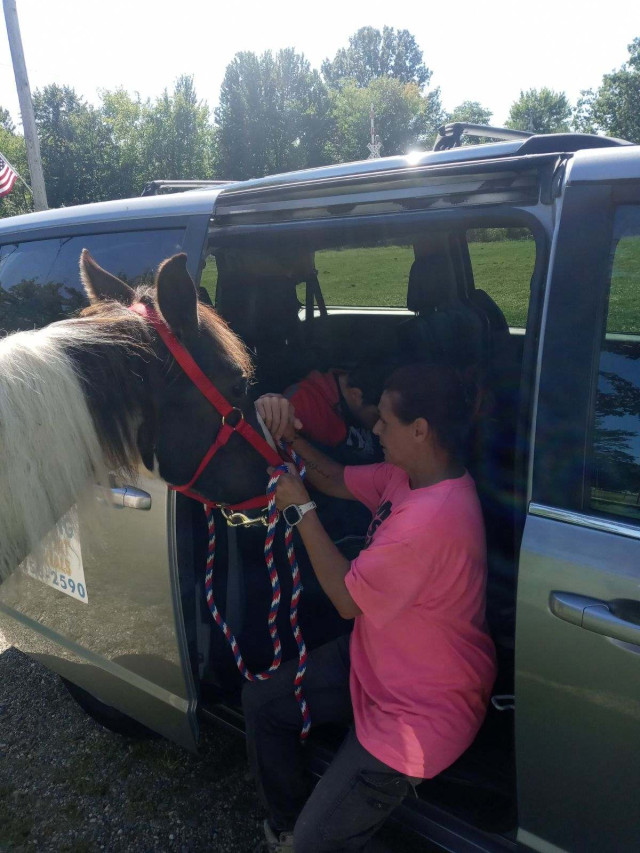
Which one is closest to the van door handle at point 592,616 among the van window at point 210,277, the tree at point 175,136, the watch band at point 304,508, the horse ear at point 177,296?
the watch band at point 304,508

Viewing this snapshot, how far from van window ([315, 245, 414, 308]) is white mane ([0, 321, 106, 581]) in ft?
3.82

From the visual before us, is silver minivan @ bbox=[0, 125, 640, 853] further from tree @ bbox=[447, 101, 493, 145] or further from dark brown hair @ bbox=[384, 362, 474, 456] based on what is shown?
tree @ bbox=[447, 101, 493, 145]

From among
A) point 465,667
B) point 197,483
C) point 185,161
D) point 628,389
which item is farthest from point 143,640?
point 185,161

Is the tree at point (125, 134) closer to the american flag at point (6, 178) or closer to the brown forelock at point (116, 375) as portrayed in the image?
the american flag at point (6, 178)

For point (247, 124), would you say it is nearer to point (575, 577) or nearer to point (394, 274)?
point (394, 274)

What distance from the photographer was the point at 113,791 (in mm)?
2246

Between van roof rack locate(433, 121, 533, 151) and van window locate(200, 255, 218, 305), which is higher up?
van roof rack locate(433, 121, 533, 151)

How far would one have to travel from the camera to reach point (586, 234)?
4.33ft

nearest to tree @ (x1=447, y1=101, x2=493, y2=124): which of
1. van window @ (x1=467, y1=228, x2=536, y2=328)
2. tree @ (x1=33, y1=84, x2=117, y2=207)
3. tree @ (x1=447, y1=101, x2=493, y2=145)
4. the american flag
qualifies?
tree @ (x1=447, y1=101, x2=493, y2=145)

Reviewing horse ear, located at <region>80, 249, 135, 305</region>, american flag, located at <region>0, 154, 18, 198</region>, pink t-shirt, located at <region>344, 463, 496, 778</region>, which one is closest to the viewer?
pink t-shirt, located at <region>344, 463, 496, 778</region>

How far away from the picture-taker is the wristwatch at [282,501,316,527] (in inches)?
Answer: 64.4

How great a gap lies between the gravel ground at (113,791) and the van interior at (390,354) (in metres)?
0.39

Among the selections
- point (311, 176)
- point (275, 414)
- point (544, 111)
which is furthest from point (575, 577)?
point (544, 111)

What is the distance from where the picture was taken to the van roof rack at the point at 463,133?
238 cm
